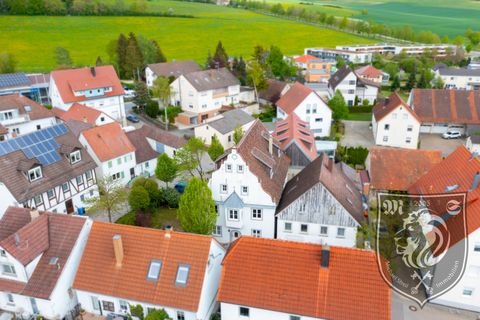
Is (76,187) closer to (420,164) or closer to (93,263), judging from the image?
(93,263)

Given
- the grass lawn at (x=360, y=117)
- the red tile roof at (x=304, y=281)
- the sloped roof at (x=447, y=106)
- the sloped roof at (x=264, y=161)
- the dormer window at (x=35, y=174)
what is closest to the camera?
the red tile roof at (x=304, y=281)

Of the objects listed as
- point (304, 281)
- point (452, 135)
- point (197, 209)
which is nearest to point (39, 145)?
point (197, 209)

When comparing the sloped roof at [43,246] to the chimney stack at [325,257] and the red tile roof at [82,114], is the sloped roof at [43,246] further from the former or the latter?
the red tile roof at [82,114]

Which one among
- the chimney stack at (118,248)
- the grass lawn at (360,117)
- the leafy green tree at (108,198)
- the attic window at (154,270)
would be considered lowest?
the grass lawn at (360,117)

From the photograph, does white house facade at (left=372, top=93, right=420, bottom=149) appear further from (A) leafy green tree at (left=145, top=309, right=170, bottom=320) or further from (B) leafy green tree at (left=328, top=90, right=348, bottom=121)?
(A) leafy green tree at (left=145, top=309, right=170, bottom=320)

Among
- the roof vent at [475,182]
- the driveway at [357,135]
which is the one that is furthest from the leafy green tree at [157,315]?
the driveway at [357,135]

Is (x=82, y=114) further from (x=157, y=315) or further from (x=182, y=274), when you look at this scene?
(x=157, y=315)

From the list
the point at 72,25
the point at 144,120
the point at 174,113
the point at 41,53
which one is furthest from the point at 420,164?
the point at 72,25
